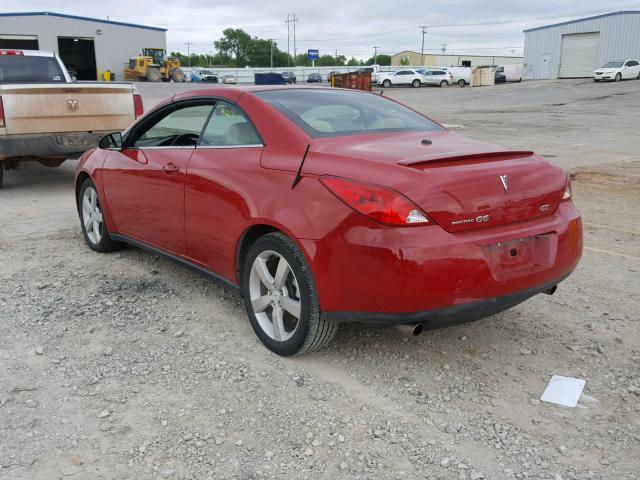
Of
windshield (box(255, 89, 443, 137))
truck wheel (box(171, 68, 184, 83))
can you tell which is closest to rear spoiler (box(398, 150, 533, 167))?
windshield (box(255, 89, 443, 137))

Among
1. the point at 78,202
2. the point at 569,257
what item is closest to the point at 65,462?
the point at 569,257

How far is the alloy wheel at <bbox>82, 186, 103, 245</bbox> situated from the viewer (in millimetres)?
5658

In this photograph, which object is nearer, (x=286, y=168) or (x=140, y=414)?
(x=140, y=414)

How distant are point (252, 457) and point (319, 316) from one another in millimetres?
864

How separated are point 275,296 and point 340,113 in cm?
134

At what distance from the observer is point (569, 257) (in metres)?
3.53

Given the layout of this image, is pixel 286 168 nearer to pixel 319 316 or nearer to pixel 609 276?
pixel 319 316

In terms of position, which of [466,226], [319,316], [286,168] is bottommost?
[319,316]

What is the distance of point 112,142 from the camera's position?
207 inches

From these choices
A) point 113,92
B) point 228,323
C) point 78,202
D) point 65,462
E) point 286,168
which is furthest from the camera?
point 113,92

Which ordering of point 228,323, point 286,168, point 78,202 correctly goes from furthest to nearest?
point 78,202
point 228,323
point 286,168

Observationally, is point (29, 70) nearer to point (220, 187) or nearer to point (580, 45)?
point (220, 187)

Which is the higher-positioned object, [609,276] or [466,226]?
[466,226]

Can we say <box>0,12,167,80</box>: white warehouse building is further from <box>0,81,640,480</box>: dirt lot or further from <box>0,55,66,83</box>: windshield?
<box>0,81,640,480</box>: dirt lot
